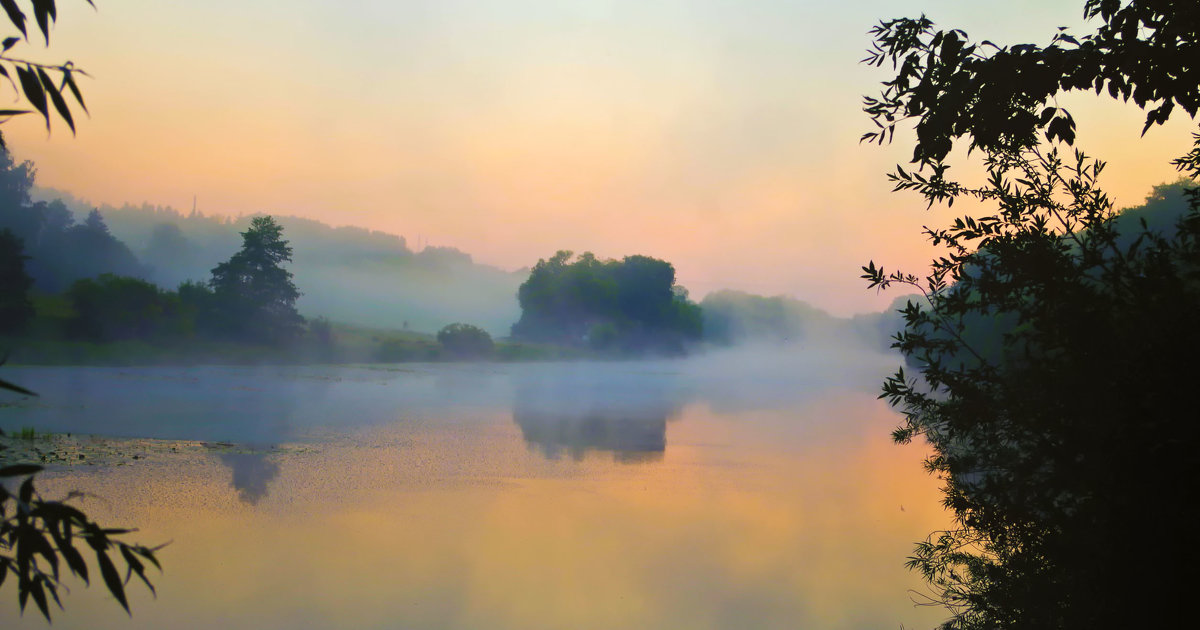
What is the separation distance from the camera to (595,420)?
1859cm

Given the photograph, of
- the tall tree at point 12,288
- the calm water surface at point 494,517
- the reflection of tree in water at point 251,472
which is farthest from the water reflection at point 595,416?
the tall tree at point 12,288

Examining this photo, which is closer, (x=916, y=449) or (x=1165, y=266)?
(x=1165, y=266)

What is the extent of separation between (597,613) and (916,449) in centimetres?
1185

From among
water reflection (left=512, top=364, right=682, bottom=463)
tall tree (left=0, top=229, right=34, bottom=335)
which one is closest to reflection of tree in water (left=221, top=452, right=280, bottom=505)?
water reflection (left=512, top=364, right=682, bottom=463)

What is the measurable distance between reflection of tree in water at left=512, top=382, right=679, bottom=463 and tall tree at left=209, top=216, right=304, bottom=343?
38.0 feet

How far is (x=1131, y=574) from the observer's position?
2.90 metres

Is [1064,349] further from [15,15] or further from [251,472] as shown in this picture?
[251,472]

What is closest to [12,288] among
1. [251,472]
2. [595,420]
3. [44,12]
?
[251,472]

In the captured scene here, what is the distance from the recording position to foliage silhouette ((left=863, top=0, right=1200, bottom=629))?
9.40ft

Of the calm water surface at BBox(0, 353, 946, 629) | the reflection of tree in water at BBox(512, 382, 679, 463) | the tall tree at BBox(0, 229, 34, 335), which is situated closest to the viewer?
the calm water surface at BBox(0, 353, 946, 629)

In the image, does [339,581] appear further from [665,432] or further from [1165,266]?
[665,432]

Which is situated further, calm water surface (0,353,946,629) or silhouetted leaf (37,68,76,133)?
calm water surface (0,353,946,629)

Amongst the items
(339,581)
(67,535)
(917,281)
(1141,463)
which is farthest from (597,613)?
(67,535)

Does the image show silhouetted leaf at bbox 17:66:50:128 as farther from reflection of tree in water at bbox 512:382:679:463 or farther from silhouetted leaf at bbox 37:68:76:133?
reflection of tree in water at bbox 512:382:679:463
